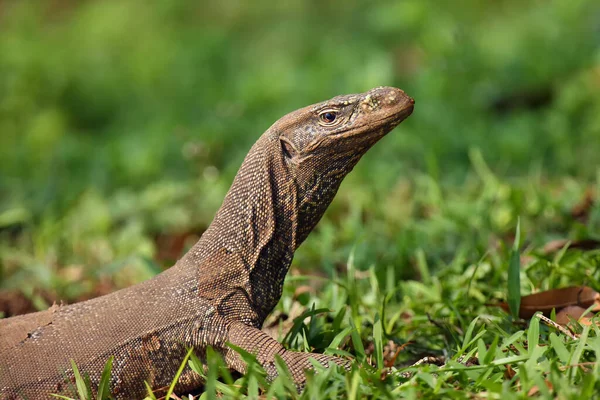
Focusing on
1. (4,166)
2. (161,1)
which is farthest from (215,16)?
(4,166)

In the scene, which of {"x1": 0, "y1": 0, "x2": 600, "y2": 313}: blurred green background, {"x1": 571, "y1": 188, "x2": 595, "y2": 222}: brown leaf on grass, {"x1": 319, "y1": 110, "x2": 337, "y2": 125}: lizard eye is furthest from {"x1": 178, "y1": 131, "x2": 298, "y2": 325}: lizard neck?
{"x1": 571, "y1": 188, "x2": 595, "y2": 222}: brown leaf on grass

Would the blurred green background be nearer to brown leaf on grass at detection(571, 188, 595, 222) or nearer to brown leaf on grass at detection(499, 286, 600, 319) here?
brown leaf on grass at detection(571, 188, 595, 222)

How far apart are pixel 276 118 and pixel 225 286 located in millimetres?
5111

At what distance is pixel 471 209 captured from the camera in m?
5.66

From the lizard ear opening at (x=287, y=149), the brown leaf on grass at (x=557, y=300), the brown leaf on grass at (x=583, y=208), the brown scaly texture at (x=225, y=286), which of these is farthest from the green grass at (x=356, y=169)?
the lizard ear opening at (x=287, y=149)

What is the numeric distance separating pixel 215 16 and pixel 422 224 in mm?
9548

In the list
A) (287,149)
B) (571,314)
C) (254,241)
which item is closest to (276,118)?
(287,149)

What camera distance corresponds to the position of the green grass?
384 cm

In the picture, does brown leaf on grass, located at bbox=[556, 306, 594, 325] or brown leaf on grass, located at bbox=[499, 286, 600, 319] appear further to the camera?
brown leaf on grass, located at bbox=[499, 286, 600, 319]

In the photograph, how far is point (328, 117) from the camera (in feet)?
12.0

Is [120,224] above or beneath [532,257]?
beneath

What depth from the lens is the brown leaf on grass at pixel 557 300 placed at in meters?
3.94

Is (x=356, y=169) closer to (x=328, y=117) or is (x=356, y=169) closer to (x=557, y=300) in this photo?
(x=557, y=300)

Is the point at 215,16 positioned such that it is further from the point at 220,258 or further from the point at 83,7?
the point at 220,258
